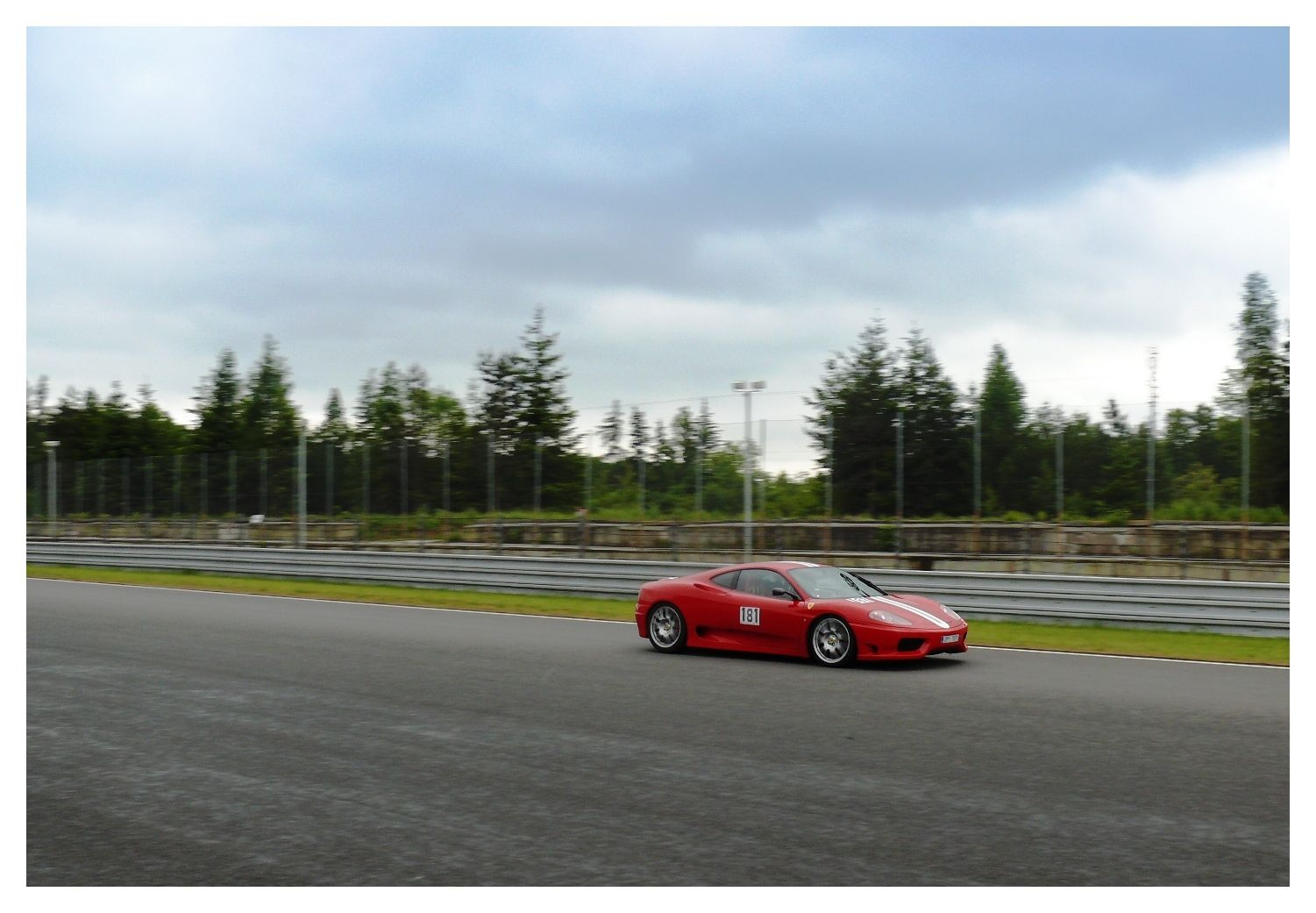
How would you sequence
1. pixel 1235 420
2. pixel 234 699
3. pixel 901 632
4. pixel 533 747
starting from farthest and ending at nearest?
pixel 1235 420, pixel 901 632, pixel 234 699, pixel 533 747

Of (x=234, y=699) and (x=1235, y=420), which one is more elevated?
(x=1235, y=420)

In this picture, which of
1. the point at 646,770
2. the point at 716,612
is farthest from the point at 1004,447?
the point at 646,770

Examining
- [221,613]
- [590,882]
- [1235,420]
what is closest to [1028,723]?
[590,882]

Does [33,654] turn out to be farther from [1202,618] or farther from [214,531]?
[214,531]

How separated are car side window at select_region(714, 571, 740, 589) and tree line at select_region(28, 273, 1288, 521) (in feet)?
21.9

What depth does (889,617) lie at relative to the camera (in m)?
13.1

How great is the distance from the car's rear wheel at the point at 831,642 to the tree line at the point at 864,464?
7206mm

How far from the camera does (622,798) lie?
22.3ft

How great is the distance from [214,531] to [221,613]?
1598cm

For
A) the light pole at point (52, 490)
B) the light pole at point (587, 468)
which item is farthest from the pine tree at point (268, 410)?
the light pole at point (587, 468)

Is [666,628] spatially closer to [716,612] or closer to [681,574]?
[716,612]

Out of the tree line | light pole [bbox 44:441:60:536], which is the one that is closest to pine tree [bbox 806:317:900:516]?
the tree line

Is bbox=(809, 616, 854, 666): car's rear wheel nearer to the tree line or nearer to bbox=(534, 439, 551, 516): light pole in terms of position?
the tree line

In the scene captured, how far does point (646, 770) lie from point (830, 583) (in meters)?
6.83
